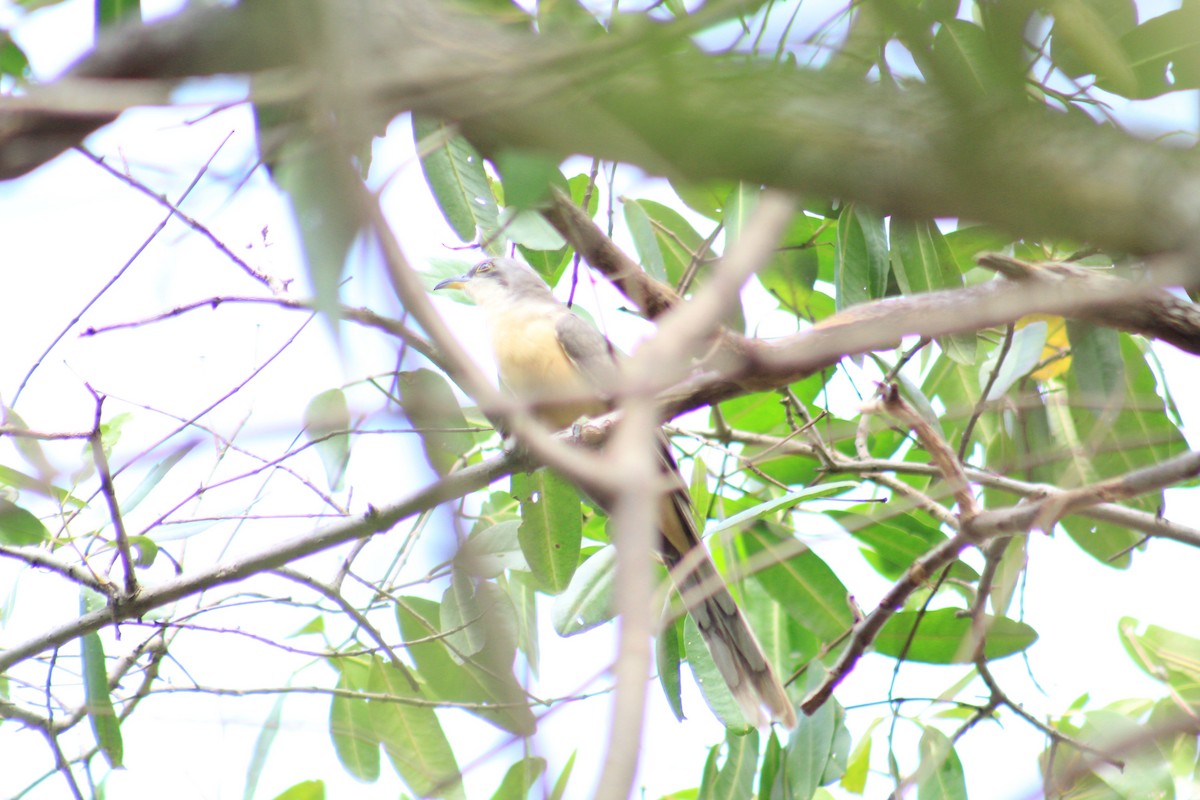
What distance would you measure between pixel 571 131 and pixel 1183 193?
62cm

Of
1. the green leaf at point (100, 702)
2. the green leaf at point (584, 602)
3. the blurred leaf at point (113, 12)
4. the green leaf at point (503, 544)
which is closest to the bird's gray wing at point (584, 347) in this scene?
the green leaf at point (503, 544)

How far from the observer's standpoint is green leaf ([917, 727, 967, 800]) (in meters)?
3.49

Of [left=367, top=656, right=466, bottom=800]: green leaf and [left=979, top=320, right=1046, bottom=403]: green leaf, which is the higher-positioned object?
[left=979, top=320, right=1046, bottom=403]: green leaf

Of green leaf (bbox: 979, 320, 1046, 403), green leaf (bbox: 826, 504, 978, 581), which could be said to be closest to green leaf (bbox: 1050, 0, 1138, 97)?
green leaf (bbox: 979, 320, 1046, 403)

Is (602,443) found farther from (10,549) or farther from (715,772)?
(10,549)

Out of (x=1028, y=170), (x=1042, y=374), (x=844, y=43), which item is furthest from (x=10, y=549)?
(x=1042, y=374)

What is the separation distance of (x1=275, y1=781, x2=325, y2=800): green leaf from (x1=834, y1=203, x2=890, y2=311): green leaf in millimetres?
2583

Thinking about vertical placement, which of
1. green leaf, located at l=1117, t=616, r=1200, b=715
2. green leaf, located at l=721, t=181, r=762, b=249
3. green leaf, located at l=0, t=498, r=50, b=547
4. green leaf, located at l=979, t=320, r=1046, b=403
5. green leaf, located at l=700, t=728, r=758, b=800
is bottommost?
green leaf, located at l=1117, t=616, r=1200, b=715

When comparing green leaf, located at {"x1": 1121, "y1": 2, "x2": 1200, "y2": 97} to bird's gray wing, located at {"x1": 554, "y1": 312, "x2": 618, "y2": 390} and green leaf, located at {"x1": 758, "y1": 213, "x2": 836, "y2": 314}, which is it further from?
bird's gray wing, located at {"x1": 554, "y1": 312, "x2": 618, "y2": 390}

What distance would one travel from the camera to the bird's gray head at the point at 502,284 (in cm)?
563

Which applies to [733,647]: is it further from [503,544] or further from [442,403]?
[442,403]

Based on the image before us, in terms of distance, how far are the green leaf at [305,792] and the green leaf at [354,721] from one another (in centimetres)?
14

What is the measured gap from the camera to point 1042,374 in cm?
405

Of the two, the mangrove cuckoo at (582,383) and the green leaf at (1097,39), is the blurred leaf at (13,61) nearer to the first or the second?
the mangrove cuckoo at (582,383)
